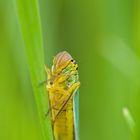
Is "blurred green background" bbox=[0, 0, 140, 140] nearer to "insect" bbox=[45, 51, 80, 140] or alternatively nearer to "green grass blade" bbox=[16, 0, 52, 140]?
"insect" bbox=[45, 51, 80, 140]

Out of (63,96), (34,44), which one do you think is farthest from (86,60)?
(34,44)

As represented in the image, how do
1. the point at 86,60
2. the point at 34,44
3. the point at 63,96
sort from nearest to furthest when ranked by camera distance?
the point at 34,44
the point at 63,96
the point at 86,60

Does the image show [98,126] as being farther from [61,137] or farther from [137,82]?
[137,82]

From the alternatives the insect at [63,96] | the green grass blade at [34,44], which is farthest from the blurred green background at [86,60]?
the green grass blade at [34,44]

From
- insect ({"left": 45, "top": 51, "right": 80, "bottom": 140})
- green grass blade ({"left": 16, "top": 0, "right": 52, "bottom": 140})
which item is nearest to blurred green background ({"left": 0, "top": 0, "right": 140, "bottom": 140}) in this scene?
insect ({"left": 45, "top": 51, "right": 80, "bottom": 140})

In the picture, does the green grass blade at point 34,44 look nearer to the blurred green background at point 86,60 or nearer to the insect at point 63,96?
the blurred green background at point 86,60

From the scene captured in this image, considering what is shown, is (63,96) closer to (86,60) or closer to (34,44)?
(86,60)
